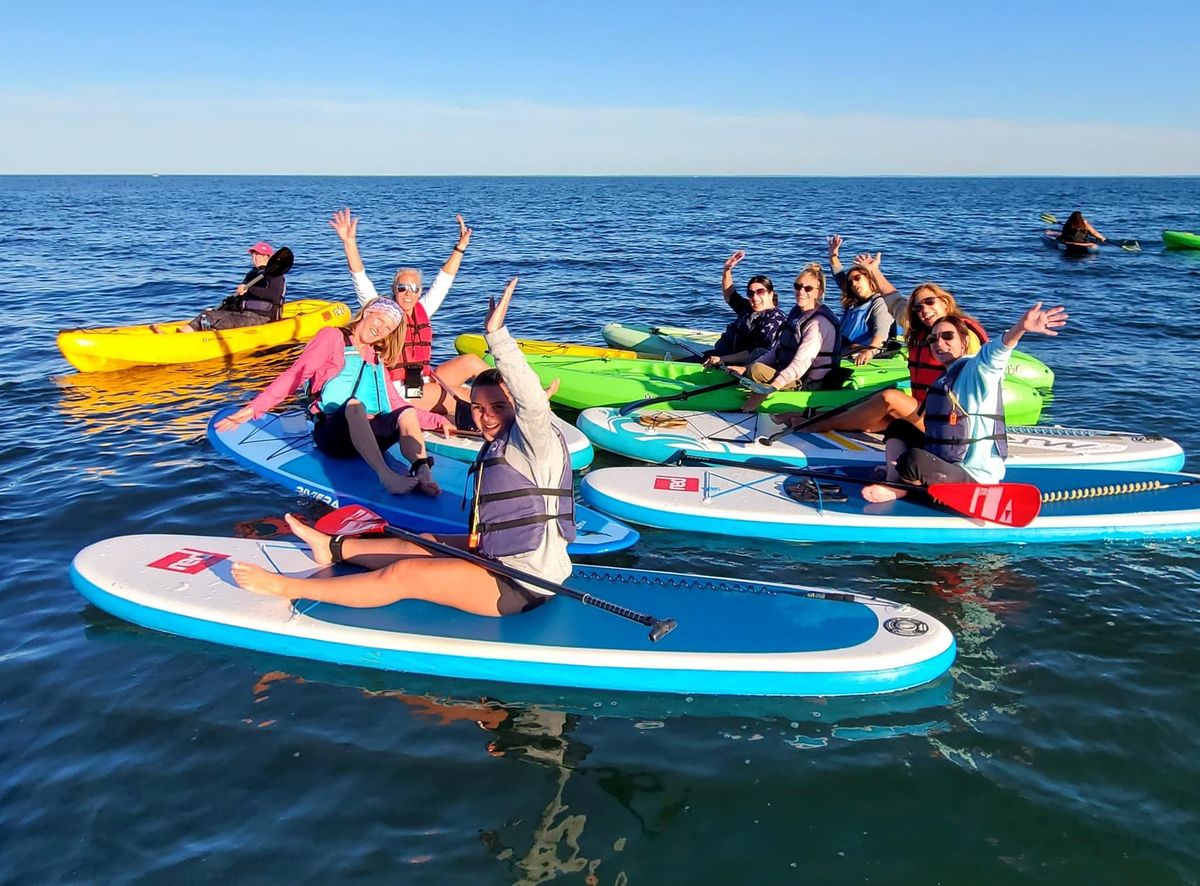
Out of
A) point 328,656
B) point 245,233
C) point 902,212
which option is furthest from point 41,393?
point 902,212

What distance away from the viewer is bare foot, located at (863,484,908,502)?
745 centimetres

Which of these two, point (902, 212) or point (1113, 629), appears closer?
point (1113, 629)

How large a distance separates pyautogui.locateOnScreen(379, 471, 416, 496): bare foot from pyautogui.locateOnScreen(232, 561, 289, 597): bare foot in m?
1.99

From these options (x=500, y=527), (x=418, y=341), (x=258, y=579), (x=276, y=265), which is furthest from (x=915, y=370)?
(x=276, y=265)

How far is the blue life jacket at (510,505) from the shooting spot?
4.88 metres

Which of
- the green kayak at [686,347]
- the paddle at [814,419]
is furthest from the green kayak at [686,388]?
the paddle at [814,419]

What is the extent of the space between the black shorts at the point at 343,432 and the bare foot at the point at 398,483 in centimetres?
38

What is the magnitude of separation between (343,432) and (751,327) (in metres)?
5.13

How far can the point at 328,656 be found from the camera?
5.37 meters

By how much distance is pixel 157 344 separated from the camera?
1310cm

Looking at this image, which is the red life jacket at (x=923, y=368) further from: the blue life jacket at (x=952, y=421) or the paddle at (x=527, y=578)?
the paddle at (x=527, y=578)

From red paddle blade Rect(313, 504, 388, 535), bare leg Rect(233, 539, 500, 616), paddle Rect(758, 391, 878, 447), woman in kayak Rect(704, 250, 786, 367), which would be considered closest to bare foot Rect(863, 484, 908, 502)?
paddle Rect(758, 391, 878, 447)

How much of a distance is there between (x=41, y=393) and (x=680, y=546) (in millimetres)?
9541

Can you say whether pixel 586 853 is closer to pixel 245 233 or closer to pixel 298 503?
pixel 298 503
